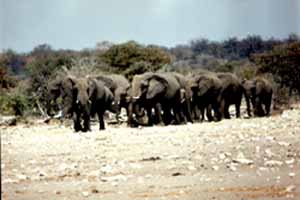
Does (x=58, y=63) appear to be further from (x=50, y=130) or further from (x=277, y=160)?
(x=277, y=160)

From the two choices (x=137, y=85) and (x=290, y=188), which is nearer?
(x=290, y=188)

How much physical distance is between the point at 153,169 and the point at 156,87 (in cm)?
769

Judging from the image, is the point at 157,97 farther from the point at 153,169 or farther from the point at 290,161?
the point at 153,169

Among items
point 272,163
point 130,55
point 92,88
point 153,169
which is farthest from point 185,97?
point 153,169

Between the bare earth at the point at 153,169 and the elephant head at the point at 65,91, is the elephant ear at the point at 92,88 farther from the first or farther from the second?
the bare earth at the point at 153,169

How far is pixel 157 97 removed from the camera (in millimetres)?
12953

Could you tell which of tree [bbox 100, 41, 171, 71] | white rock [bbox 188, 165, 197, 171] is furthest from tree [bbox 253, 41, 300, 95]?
white rock [bbox 188, 165, 197, 171]

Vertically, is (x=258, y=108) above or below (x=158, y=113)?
above

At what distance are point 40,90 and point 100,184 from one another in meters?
8.68

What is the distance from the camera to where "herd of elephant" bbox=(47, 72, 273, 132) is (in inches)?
417

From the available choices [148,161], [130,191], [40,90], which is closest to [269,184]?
[130,191]

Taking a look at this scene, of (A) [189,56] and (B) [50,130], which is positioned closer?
(B) [50,130]

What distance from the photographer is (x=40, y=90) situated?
13250 mm

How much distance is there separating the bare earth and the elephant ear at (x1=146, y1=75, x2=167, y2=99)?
5401mm
